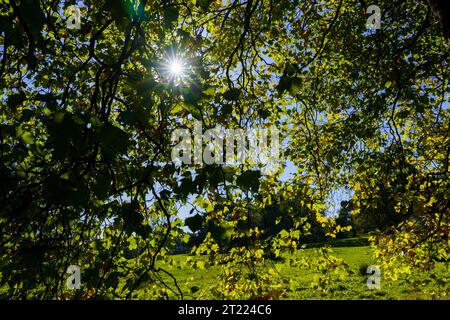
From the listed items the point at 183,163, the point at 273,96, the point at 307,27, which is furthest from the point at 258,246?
the point at 307,27

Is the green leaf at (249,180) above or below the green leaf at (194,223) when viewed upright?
above

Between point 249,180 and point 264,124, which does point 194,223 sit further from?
point 264,124

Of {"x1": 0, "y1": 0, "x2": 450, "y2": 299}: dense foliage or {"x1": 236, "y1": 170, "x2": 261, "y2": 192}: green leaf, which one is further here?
{"x1": 0, "y1": 0, "x2": 450, "y2": 299}: dense foliage

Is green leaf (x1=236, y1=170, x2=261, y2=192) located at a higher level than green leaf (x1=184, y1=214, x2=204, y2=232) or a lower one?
higher

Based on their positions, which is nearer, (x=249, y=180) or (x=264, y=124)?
(x=249, y=180)

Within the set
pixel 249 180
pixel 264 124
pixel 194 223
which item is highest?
pixel 264 124

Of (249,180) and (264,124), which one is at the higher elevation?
(264,124)

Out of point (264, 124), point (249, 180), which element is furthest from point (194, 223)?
point (264, 124)

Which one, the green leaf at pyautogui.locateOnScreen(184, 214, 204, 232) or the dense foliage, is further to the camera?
the dense foliage

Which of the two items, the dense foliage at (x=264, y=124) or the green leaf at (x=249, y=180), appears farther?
the dense foliage at (x=264, y=124)

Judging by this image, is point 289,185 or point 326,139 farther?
point 326,139

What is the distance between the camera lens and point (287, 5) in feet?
20.0
